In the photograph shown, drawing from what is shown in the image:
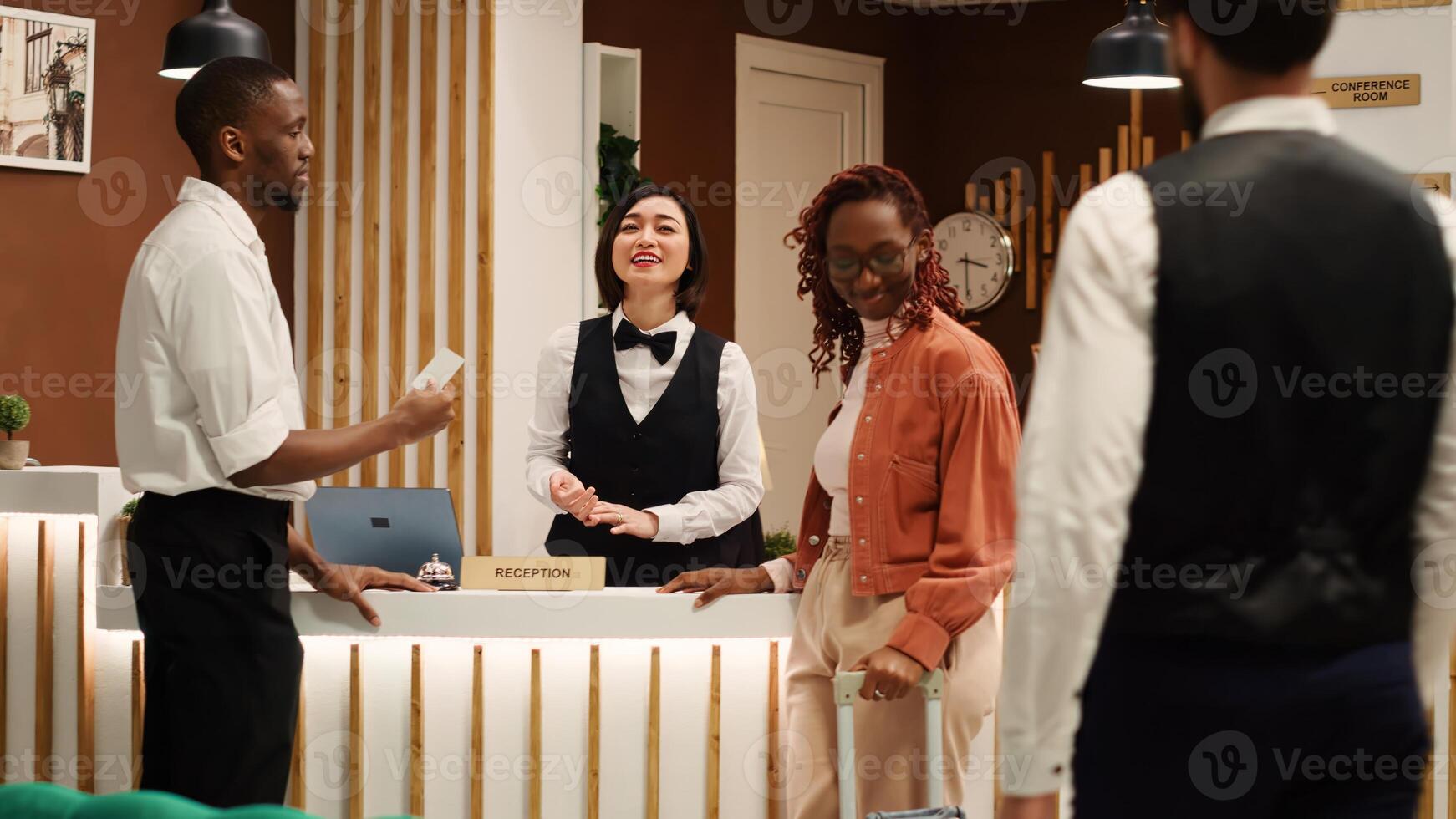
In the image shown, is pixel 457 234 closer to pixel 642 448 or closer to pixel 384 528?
pixel 642 448

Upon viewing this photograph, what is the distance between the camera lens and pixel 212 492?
2260 mm

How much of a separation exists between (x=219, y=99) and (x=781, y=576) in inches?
50.9

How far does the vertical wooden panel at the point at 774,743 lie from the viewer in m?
2.73

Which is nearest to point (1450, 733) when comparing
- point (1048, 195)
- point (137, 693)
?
point (137, 693)

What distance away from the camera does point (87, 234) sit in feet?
16.2

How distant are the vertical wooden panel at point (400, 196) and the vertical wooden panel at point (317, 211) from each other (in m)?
0.32

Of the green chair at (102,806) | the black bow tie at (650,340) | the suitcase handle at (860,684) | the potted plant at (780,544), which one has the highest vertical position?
the black bow tie at (650,340)

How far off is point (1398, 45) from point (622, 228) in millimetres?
1792

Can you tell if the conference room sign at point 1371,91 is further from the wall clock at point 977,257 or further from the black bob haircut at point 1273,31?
the wall clock at point 977,257

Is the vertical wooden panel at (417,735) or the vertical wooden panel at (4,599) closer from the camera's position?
the vertical wooden panel at (417,735)

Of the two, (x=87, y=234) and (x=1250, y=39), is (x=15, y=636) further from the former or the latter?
(x=1250, y=39)

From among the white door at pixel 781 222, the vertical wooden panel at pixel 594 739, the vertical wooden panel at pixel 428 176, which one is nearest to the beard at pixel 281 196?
the vertical wooden panel at pixel 594 739

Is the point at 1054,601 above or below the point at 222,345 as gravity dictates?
below

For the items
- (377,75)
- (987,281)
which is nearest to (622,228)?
(377,75)
